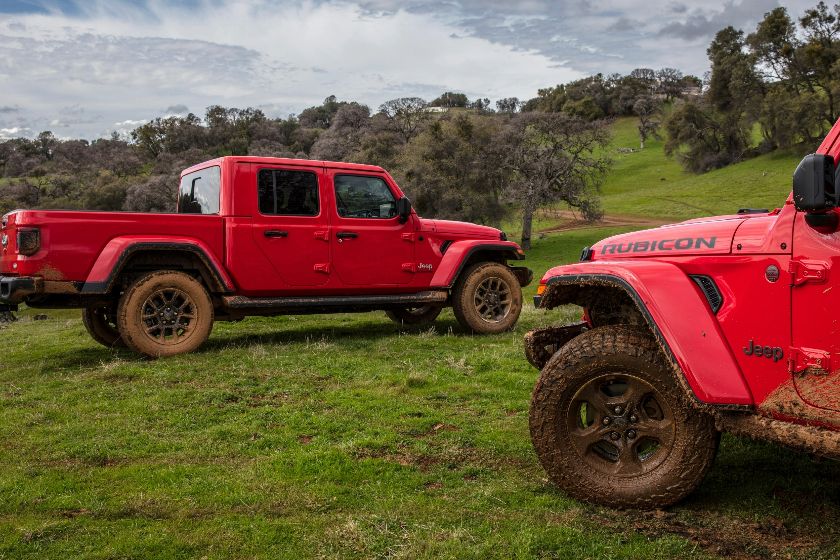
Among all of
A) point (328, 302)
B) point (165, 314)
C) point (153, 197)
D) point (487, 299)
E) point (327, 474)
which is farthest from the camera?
point (153, 197)

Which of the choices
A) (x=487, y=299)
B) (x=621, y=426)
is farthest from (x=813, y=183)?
(x=487, y=299)

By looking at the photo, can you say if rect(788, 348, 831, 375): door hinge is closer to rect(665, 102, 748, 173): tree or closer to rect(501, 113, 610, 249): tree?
rect(501, 113, 610, 249): tree

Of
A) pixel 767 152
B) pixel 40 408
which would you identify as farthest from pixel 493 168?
pixel 40 408

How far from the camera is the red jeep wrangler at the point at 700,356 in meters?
3.31

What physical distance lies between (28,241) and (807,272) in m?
7.09

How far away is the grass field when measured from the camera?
3.45m

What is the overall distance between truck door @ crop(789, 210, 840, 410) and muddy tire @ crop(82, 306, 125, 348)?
7.98 metres

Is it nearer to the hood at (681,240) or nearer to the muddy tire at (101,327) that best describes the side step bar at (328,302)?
the muddy tire at (101,327)

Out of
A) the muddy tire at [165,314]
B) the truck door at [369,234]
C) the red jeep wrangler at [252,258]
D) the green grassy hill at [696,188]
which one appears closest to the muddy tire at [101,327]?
the red jeep wrangler at [252,258]

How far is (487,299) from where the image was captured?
998 centimetres

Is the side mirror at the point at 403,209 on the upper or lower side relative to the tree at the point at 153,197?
lower

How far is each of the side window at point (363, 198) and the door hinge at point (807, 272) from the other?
639 centimetres

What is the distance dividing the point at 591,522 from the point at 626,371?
825 millimetres

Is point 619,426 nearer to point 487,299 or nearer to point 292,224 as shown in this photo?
point 292,224
